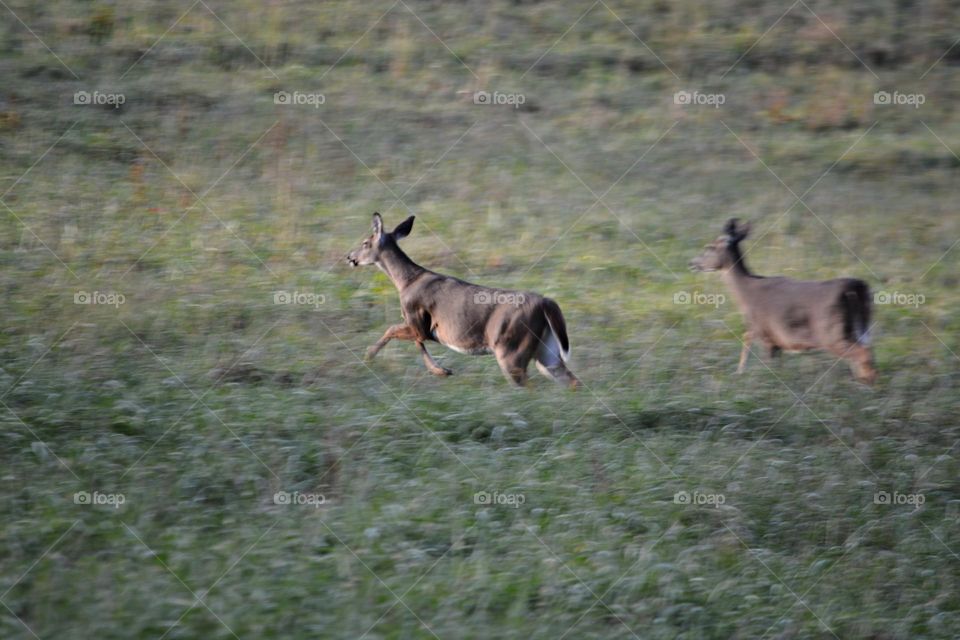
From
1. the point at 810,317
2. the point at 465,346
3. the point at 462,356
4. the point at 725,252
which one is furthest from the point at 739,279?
the point at 465,346

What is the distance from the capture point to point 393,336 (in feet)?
32.9

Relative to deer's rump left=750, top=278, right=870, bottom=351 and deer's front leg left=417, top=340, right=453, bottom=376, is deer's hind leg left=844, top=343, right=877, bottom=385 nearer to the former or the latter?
deer's rump left=750, top=278, right=870, bottom=351

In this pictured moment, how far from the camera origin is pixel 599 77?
1664cm

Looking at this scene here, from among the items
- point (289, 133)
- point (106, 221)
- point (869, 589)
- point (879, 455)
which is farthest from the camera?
point (289, 133)

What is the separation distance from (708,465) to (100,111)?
374 inches

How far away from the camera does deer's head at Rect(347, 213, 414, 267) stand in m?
10.8

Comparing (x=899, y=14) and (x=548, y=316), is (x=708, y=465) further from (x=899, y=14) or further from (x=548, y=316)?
(x=899, y=14)

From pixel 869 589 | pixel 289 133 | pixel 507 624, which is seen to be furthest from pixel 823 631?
pixel 289 133

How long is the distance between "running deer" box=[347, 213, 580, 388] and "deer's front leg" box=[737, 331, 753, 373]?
1.41m

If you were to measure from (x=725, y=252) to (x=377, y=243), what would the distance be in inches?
121

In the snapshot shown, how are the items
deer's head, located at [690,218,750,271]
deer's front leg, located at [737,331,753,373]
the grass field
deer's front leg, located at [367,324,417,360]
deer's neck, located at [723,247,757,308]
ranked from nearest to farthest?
the grass field < deer's front leg, located at [367,324,417,360] < deer's front leg, located at [737,331,753,373] < deer's neck, located at [723,247,757,308] < deer's head, located at [690,218,750,271]

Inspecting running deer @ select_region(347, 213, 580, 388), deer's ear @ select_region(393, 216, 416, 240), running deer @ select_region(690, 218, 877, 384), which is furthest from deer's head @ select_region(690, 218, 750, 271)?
deer's ear @ select_region(393, 216, 416, 240)

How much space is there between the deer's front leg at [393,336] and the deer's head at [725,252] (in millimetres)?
2998

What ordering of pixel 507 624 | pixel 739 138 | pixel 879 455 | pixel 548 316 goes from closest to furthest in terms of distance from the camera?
pixel 507 624, pixel 879 455, pixel 548 316, pixel 739 138
